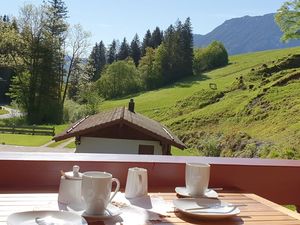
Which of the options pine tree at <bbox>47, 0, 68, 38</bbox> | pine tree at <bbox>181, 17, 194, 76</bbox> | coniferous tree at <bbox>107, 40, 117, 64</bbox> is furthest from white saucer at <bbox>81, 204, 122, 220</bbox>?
coniferous tree at <bbox>107, 40, 117, 64</bbox>

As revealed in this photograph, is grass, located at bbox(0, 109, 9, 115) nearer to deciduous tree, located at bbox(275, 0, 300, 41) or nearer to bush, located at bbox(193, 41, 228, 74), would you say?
deciduous tree, located at bbox(275, 0, 300, 41)

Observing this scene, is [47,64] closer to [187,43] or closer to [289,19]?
[289,19]

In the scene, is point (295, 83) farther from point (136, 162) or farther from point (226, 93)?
point (136, 162)

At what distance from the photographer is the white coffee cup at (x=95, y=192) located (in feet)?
3.63

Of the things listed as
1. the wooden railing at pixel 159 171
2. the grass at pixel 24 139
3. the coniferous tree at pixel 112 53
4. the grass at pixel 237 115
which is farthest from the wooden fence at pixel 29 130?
the coniferous tree at pixel 112 53

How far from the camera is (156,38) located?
4553 centimetres

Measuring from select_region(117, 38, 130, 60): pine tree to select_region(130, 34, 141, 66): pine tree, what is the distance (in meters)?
0.49

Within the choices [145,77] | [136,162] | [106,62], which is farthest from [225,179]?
[106,62]

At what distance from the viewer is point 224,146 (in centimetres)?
1812

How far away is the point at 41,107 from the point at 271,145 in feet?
53.2

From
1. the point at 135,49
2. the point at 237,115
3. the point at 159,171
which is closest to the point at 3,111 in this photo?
the point at 237,115

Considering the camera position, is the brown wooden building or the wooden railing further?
the brown wooden building

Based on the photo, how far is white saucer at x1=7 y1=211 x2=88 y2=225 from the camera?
991mm

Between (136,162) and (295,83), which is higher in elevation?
(295,83)
